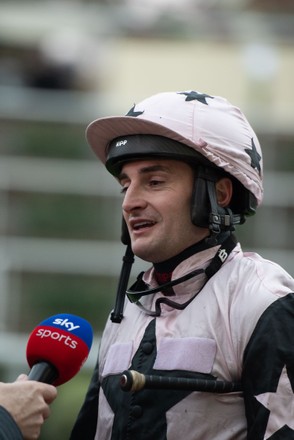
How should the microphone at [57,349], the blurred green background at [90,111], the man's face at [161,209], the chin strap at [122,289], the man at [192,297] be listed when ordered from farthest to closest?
the blurred green background at [90,111]
the chin strap at [122,289]
the man's face at [161,209]
the microphone at [57,349]
the man at [192,297]

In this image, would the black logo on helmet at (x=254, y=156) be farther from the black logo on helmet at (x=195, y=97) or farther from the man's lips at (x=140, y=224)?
the man's lips at (x=140, y=224)

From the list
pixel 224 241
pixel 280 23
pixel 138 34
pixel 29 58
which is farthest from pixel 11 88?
pixel 224 241

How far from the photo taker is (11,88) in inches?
377

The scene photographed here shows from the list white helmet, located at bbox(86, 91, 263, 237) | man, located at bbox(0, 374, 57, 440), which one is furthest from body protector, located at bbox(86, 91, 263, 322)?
man, located at bbox(0, 374, 57, 440)

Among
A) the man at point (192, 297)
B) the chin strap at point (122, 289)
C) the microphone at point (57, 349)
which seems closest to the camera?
the man at point (192, 297)

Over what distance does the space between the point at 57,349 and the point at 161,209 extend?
0.49 meters

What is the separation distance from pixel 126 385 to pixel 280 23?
8209 mm

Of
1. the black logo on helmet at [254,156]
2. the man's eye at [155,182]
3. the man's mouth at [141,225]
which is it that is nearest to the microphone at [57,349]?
the man's mouth at [141,225]

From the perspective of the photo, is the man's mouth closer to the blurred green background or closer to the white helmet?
the white helmet

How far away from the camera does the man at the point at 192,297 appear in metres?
2.85

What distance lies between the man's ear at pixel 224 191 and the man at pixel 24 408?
749mm

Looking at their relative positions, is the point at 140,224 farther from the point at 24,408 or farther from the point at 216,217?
the point at 24,408

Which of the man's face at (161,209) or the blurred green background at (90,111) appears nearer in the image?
the man's face at (161,209)

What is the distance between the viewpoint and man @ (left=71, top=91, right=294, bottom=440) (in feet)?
9.34
